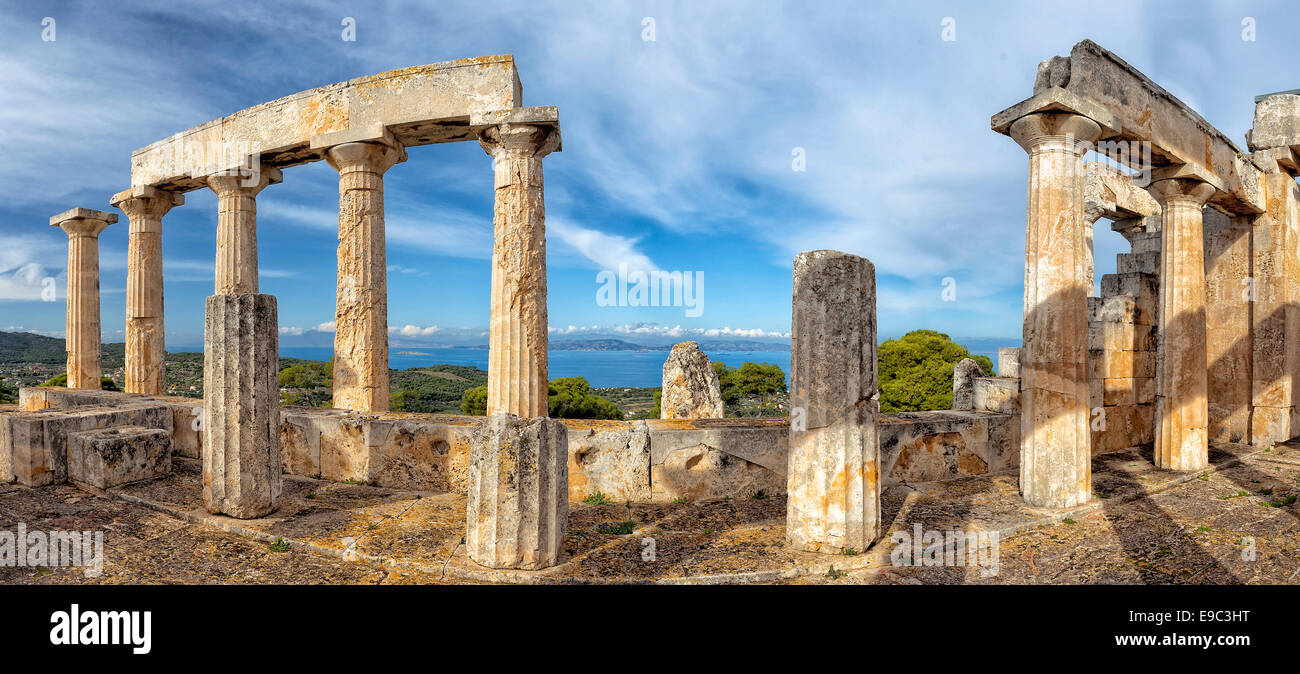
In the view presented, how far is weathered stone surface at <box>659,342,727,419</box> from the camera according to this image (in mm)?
11508

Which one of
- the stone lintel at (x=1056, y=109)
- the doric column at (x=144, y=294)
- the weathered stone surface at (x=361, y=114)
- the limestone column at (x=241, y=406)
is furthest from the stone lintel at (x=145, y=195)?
the stone lintel at (x=1056, y=109)

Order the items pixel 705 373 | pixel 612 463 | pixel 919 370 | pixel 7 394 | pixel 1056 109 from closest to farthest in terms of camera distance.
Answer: pixel 1056 109 < pixel 612 463 < pixel 705 373 < pixel 7 394 < pixel 919 370

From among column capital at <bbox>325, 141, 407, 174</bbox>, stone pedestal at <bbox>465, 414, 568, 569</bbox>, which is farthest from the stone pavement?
column capital at <bbox>325, 141, 407, 174</bbox>

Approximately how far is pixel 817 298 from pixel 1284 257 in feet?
39.2

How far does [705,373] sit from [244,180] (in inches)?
363

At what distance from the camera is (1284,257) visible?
11258 mm

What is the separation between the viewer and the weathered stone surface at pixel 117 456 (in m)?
7.56

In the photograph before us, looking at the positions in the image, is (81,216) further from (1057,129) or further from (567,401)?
(1057,129)

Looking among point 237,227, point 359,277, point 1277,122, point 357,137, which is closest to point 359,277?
point 359,277

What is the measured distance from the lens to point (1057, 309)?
281 inches

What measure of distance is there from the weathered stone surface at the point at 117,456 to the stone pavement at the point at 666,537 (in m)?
0.23

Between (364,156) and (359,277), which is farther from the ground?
(364,156)
